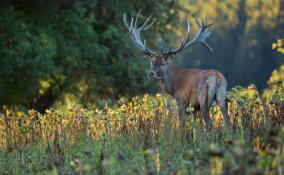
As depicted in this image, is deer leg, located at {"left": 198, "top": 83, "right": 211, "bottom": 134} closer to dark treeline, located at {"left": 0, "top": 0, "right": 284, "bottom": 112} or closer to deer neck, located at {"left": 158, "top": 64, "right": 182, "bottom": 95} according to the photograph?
deer neck, located at {"left": 158, "top": 64, "right": 182, "bottom": 95}

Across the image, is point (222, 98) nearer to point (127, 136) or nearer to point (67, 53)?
A: point (127, 136)

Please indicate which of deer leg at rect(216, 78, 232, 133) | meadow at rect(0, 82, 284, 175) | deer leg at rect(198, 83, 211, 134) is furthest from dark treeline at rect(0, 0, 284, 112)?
deer leg at rect(216, 78, 232, 133)

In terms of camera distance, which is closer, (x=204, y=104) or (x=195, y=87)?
(x=204, y=104)

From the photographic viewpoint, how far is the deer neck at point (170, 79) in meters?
7.86

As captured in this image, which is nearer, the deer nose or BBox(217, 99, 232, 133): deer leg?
BBox(217, 99, 232, 133): deer leg

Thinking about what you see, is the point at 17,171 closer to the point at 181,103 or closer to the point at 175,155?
the point at 175,155

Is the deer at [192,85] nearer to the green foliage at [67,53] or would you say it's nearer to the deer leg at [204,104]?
the deer leg at [204,104]

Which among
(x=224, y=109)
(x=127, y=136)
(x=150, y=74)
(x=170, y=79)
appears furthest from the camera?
(x=170, y=79)

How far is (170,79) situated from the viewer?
7883 mm

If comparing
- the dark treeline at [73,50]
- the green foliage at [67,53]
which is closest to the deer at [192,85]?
the dark treeline at [73,50]

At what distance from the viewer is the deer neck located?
7.86m

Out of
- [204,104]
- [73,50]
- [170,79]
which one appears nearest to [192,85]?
[204,104]

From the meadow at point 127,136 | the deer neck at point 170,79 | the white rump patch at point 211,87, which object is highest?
the deer neck at point 170,79

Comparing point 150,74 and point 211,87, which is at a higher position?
point 150,74
